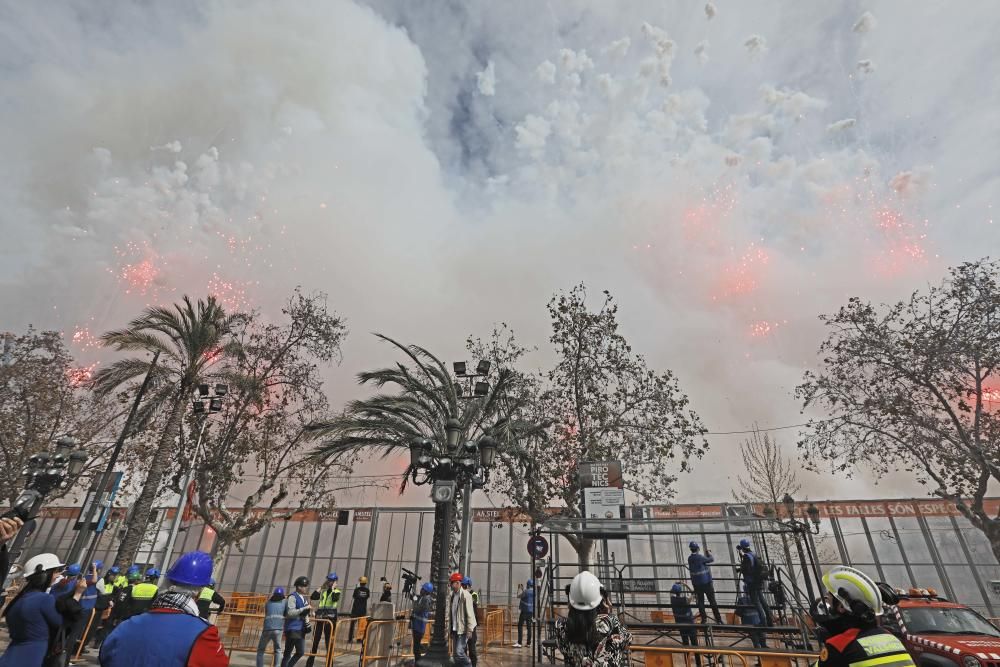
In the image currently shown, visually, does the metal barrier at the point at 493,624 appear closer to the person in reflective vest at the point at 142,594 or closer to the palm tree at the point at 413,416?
the palm tree at the point at 413,416

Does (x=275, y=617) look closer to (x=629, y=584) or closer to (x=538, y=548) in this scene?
(x=538, y=548)

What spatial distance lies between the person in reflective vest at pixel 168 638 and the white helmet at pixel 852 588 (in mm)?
3194

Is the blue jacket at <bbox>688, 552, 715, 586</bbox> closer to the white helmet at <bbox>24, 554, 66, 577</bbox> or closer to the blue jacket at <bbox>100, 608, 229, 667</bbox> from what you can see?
the blue jacket at <bbox>100, 608, 229, 667</bbox>

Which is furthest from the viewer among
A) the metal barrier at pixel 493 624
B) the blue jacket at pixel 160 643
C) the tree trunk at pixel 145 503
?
the tree trunk at pixel 145 503

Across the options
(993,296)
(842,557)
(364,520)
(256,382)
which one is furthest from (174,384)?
(842,557)

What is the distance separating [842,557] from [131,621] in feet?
103

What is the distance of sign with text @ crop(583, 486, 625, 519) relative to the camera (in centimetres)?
1068

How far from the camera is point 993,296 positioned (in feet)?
54.4

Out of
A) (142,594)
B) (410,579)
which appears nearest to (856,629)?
(142,594)

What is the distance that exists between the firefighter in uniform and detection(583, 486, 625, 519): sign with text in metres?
8.09

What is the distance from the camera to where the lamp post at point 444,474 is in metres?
9.16

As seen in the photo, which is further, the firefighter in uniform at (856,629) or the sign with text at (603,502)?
the sign with text at (603,502)

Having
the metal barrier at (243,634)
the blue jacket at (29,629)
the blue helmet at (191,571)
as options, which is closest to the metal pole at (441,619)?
the metal barrier at (243,634)

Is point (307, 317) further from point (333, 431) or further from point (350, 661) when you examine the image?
point (350, 661)
